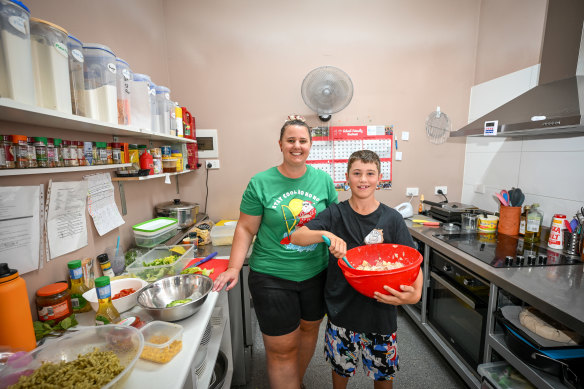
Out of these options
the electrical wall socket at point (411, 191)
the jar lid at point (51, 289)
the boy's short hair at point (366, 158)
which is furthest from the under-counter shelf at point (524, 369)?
the jar lid at point (51, 289)

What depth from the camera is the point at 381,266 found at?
1.15 meters

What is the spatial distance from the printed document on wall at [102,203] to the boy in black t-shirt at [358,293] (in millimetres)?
1028

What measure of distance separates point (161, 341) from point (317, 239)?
659 millimetres

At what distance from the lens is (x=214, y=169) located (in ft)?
8.03

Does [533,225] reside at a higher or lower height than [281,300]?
higher

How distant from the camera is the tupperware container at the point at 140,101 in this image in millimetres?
1342

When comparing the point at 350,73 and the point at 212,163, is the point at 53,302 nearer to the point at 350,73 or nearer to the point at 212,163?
the point at 212,163

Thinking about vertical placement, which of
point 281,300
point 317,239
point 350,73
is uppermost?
point 350,73

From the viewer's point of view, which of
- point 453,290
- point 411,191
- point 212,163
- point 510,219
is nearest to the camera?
point 453,290

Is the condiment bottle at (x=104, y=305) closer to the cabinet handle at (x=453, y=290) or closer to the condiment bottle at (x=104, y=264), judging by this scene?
the condiment bottle at (x=104, y=264)

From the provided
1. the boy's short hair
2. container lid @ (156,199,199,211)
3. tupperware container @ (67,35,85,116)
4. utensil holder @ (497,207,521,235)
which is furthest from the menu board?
tupperware container @ (67,35,85,116)

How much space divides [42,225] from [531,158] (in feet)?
9.66

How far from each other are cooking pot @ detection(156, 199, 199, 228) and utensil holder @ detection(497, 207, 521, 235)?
2.39 metres

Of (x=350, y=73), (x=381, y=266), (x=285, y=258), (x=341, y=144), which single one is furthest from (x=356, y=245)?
(x=350, y=73)
